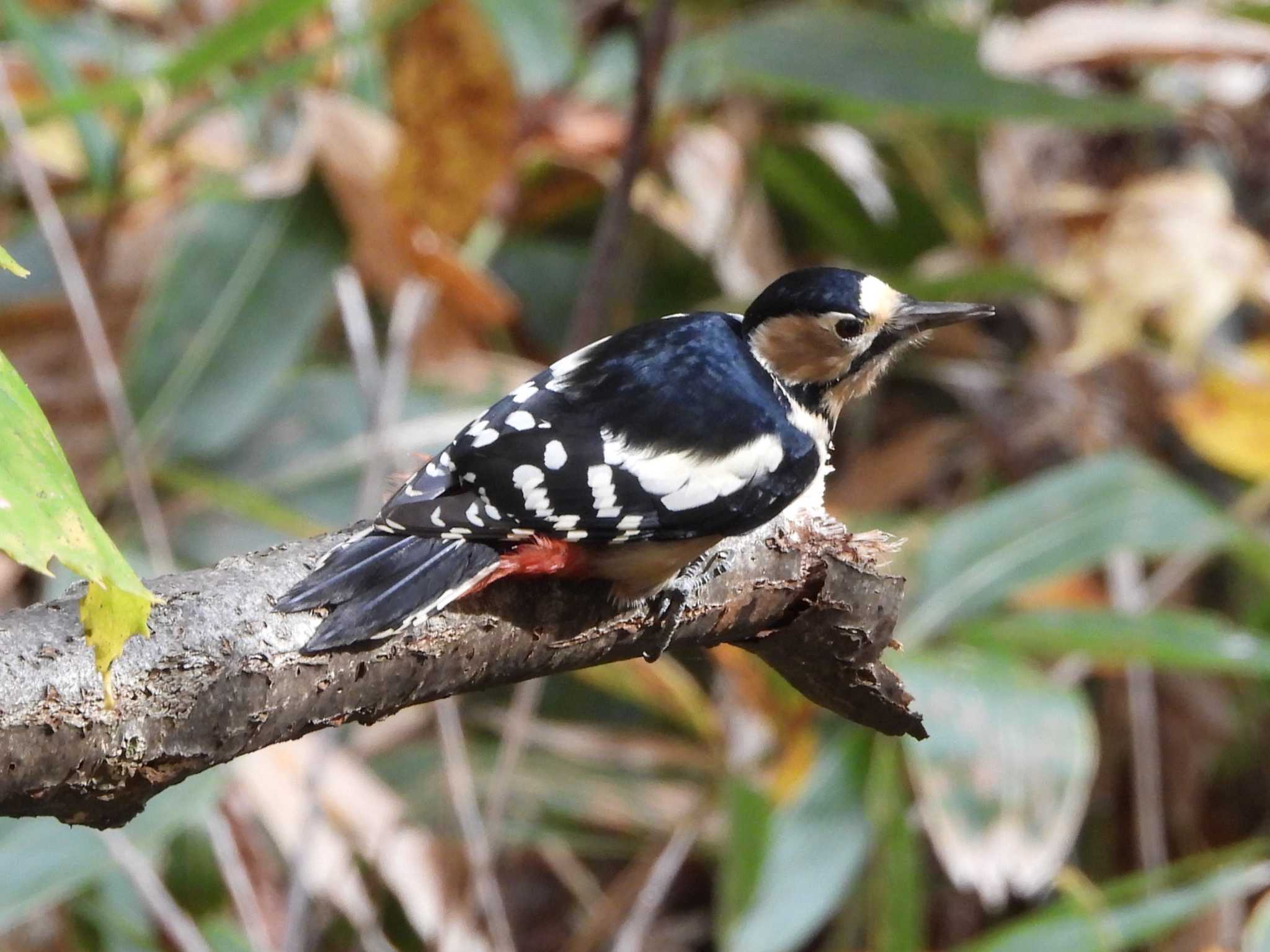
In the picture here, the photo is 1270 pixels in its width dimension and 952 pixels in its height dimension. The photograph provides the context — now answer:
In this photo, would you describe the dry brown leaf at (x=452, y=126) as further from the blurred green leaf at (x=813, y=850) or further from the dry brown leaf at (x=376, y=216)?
the blurred green leaf at (x=813, y=850)

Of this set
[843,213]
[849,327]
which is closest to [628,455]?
[849,327]

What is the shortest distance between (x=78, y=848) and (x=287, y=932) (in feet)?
0.83

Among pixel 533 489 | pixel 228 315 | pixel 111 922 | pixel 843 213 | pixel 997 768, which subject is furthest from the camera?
pixel 843 213

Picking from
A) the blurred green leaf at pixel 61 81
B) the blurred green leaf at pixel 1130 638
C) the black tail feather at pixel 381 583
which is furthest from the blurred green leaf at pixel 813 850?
the blurred green leaf at pixel 61 81

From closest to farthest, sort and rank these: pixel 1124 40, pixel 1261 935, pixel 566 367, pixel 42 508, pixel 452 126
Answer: pixel 42 508 < pixel 566 367 < pixel 1261 935 < pixel 452 126 < pixel 1124 40

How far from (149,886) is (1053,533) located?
49.2 inches

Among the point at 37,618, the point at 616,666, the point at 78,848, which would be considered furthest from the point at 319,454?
the point at 37,618

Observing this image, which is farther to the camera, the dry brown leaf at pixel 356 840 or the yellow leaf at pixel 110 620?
the dry brown leaf at pixel 356 840

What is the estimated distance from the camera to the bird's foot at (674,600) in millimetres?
1003

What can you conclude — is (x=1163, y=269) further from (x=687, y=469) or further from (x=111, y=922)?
(x=111, y=922)

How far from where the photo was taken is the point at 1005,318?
306cm

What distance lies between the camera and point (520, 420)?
100 cm

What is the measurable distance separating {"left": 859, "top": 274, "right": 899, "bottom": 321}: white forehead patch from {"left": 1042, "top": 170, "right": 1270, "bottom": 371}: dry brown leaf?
3.78 feet

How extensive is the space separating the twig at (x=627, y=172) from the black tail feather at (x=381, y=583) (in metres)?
0.88
